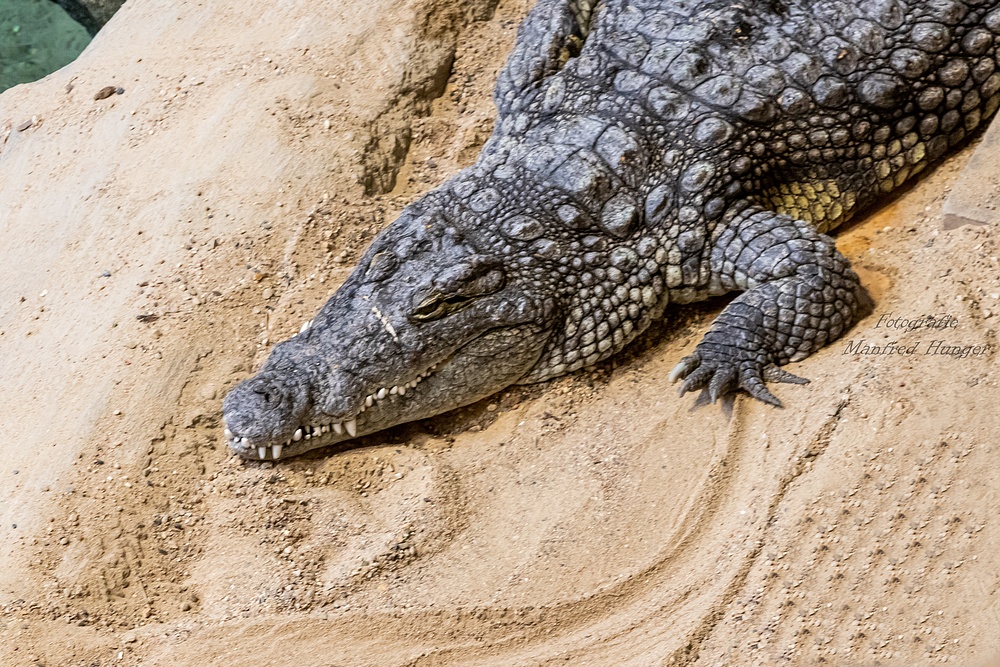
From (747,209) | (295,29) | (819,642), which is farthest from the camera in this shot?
(295,29)

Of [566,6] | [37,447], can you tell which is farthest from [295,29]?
[37,447]

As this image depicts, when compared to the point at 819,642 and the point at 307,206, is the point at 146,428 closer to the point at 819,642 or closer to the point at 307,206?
the point at 307,206

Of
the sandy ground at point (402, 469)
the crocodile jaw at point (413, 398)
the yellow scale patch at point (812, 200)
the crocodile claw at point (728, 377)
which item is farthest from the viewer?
the yellow scale patch at point (812, 200)

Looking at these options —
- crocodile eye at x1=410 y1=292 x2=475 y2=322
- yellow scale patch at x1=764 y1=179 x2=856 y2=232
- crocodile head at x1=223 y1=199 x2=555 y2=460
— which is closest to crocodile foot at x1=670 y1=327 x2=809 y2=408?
crocodile head at x1=223 y1=199 x2=555 y2=460

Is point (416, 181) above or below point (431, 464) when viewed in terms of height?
above

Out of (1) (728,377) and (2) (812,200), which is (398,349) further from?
(2) (812,200)

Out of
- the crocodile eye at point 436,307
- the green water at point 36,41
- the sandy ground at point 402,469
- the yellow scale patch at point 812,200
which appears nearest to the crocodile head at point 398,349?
the crocodile eye at point 436,307

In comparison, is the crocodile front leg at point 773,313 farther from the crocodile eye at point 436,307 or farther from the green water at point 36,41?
the green water at point 36,41
